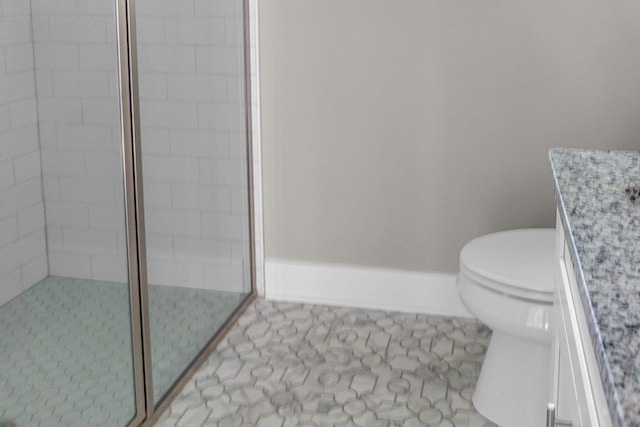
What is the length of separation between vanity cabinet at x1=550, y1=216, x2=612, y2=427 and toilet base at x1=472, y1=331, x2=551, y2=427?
1.97 ft

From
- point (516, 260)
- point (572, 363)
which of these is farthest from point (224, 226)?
point (572, 363)

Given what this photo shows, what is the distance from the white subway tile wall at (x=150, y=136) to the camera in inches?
68.4

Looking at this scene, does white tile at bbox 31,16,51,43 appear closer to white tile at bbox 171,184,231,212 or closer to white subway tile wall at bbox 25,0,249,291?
white subway tile wall at bbox 25,0,249,291

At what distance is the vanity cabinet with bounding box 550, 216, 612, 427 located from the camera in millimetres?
1010

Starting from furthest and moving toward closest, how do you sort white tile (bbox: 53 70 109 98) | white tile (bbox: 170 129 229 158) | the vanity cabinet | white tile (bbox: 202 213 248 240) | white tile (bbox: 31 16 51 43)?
white tile (bbox: 202 213 248 240) < white tile (bbox: 170 129 229 158) < white tile (bbox: 53 70 109 98) < white tile (bbox: 31 16 51 43) < the vanity cabinet

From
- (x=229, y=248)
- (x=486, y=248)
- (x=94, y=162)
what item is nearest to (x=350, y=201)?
(x=229, y=248)

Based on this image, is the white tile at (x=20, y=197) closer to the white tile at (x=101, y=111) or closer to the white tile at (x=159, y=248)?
the white tile at (x=101, y=111)

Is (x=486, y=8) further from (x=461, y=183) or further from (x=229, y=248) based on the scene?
(x=229, y=248)

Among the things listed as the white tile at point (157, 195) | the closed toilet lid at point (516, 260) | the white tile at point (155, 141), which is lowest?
the closed toilet lid at point (516, 260)

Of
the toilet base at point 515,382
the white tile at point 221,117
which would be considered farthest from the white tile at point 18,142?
the toilet base at point 515,382

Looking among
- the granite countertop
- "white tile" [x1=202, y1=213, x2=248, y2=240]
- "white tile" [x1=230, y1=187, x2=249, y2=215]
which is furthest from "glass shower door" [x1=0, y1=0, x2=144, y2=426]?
the granite countertop

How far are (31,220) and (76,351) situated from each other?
1.17 feet

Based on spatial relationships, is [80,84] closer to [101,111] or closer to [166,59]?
[101,111]

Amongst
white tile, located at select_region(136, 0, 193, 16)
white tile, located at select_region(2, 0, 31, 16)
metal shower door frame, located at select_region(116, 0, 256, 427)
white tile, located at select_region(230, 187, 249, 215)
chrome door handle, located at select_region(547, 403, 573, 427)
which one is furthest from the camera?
white tile, located at select_region(230, 187, 249, 215)
